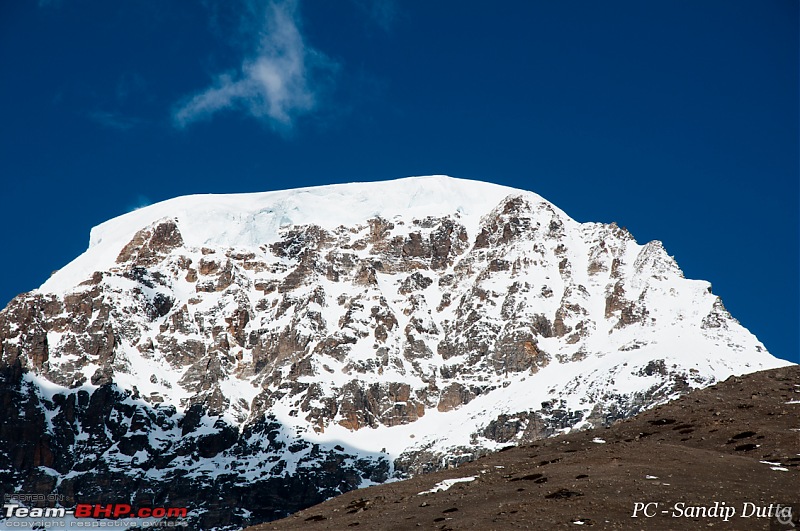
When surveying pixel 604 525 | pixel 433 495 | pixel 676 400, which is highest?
pixel 676 400

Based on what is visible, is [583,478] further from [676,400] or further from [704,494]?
[676,400]

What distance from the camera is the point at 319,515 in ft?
250

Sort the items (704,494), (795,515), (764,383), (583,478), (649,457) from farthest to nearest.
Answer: (764,383) → (649,457) → (583,478) → (704,494) → (795,515)

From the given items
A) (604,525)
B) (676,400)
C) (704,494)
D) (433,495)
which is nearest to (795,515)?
(704,494)

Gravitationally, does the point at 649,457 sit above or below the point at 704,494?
above

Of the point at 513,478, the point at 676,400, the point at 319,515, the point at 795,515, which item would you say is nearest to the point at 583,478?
the point at 513,478

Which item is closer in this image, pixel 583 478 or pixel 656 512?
pixel 656 512

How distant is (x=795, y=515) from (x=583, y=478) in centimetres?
1625

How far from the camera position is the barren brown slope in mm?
60344

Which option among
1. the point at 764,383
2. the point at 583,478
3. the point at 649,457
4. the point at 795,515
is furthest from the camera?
the point at 764,383

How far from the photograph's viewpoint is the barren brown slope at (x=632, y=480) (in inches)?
2376

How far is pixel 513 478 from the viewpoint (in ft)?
246

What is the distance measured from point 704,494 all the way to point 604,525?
8488 mm

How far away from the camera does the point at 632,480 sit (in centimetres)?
6700
